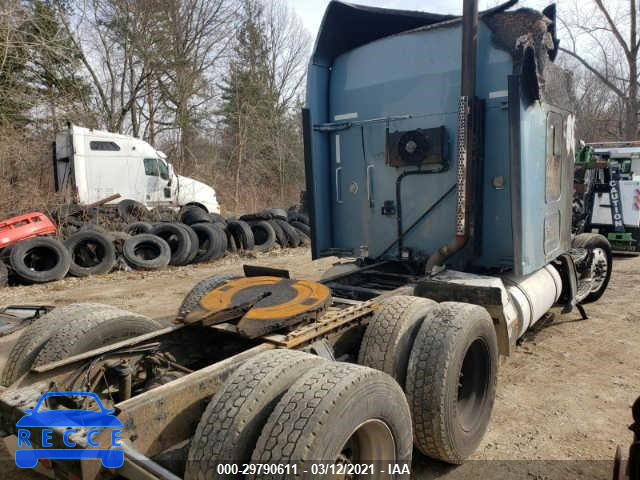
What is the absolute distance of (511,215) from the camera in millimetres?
4445

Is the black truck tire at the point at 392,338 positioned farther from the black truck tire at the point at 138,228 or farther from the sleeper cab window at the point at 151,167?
the sleeper cab window at the point at 151,167

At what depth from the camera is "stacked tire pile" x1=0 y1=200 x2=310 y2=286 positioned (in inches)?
364

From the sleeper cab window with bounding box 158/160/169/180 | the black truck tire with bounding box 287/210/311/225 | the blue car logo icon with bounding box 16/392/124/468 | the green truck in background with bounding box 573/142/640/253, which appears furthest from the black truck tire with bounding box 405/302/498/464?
the sleeper cab window with bounding box 158/160/169/180

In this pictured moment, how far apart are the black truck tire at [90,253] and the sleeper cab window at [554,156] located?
836cm

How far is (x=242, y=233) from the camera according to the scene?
12.5 m

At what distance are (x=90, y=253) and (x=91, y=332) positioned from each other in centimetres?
815

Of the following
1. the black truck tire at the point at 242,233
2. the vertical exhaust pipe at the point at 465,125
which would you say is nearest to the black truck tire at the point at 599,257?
the vertical exhaust pipe at the point at 465,125

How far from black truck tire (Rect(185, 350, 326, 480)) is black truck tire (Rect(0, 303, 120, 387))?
4.82ft

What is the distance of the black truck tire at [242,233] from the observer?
12.4 metres

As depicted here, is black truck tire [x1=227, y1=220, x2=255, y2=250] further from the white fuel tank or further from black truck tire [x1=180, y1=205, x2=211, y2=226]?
the white fuel tank

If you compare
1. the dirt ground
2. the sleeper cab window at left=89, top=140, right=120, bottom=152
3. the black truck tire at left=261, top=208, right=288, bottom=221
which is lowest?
the dirt ground

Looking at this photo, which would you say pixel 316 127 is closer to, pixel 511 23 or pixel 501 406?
pixel 511 23

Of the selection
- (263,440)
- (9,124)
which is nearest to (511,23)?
(263,440)

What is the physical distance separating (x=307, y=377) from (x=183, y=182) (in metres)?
15.2
